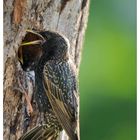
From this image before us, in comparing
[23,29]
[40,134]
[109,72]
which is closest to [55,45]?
[23,29]

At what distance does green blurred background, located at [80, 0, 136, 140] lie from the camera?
6.86ft

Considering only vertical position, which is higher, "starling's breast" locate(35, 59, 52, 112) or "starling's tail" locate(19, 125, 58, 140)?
"starling's breast" locate(35, 59, 52, 112)

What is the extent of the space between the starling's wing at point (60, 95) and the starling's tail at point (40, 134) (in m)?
0.06

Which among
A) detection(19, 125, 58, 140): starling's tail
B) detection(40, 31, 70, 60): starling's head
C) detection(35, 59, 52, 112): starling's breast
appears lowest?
detection(19, 125, 58, 140): starling's tail

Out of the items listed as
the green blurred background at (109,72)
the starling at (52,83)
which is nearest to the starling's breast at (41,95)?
the starling at (52,83)

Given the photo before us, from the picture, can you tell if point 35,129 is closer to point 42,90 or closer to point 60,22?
point 42,90

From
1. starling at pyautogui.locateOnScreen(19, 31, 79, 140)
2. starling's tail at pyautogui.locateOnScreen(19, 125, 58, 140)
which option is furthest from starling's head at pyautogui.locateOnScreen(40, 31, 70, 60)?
starling's tail at pyautogui.locateOnScreen(19, 125, 58, 140)

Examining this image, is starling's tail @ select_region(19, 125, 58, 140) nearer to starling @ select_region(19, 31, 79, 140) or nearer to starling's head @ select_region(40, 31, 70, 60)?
starling @ select_region(19, 31, 79, 140)

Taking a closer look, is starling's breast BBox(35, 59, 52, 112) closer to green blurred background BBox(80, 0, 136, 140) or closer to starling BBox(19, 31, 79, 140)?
starling BBox(19, 31, 79, 140)

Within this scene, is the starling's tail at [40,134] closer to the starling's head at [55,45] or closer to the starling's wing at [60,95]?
the starling's wing at [60,95]

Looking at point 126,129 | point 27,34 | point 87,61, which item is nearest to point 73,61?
point 87,61

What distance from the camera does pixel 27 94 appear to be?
2047 mm

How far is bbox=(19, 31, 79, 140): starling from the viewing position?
2.04m

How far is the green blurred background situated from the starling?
7 cm
